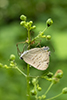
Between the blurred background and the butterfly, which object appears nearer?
the butterfly

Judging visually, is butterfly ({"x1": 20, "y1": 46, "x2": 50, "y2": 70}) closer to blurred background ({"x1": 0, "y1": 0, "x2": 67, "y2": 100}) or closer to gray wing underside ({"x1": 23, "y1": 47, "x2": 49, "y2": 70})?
gray wing underside ({"x1": 23, "y1": 47, "x2": 49, "y2": 70})

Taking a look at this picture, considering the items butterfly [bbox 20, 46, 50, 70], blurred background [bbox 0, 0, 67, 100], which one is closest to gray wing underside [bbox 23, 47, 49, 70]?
butterfly [bbox 20, 46, 50, 70]

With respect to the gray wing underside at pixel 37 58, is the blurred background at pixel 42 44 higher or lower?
higher

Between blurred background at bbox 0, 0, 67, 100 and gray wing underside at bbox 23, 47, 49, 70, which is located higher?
blurred background at bbox 0, 0, 67, 100

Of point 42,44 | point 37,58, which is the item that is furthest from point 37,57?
point 42,44

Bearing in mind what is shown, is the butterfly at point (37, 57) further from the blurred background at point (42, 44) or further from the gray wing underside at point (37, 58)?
the blurred background at point (42, 44)

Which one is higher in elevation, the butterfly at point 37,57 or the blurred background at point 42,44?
the blurred background at point 42,44

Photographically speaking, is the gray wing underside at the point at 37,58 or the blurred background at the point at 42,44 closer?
the gray wing underside at the point at 37,58

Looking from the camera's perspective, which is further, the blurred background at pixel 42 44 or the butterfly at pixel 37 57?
the blurred background at pixel 42 44

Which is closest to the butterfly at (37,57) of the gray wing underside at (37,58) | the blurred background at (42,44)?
the gray wing underside at (37,58)
